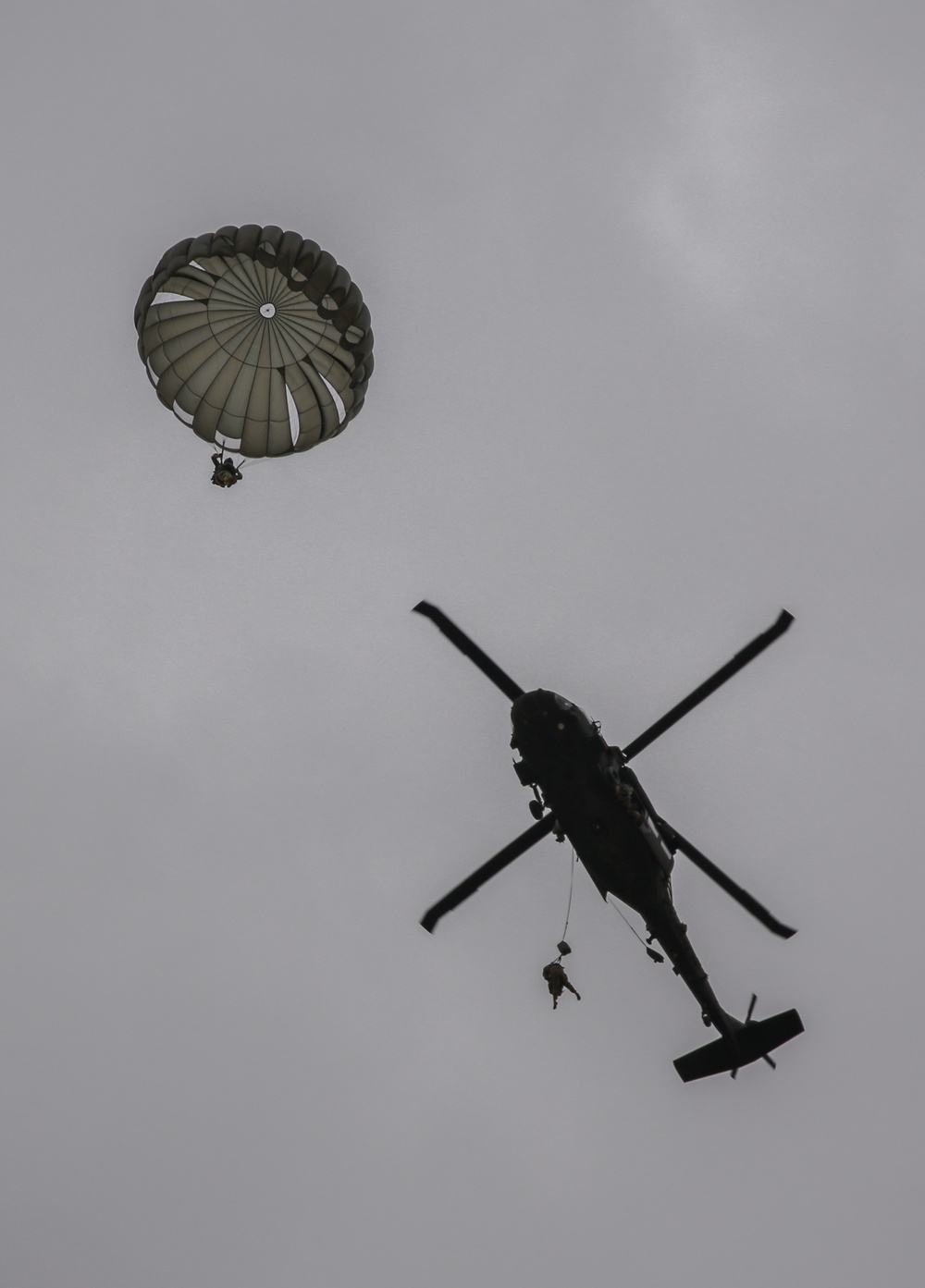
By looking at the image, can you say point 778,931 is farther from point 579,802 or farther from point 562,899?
point 562,899

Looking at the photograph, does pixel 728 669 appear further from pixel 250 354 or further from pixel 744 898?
pixel 250 354

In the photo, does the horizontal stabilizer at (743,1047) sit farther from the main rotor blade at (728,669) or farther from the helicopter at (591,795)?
the main rotor blade at (728,669)

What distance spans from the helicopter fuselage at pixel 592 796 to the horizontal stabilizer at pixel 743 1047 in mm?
3155

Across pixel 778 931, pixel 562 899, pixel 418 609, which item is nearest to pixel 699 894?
pixel 562 899

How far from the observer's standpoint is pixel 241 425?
21.6 meters

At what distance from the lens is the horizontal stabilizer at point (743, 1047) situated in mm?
19609

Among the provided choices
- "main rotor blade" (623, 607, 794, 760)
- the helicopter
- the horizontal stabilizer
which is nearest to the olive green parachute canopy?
the helicopter

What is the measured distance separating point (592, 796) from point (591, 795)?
0.02 meters

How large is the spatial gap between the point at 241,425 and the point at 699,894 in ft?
65.2

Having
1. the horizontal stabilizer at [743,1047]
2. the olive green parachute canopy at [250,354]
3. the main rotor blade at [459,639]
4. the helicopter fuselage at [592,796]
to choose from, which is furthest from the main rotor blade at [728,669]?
the olive green parachute canopy at [250,354]

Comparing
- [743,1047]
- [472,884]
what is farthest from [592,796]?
[743,1047]

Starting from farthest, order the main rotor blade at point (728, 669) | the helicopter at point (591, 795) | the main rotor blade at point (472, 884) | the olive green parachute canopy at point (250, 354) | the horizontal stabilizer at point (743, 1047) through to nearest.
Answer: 1. the olive green parachute canopy at point (250, 354)
2. the horizontal stabilizer at point (743, 1047)
3. the main rotor blade at point (472, 884)
4. the helicopter at point (591, 795)
5. the main rotor blade at point (728, 669)

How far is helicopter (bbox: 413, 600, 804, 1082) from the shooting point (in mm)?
16484

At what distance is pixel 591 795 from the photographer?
16.8 m
